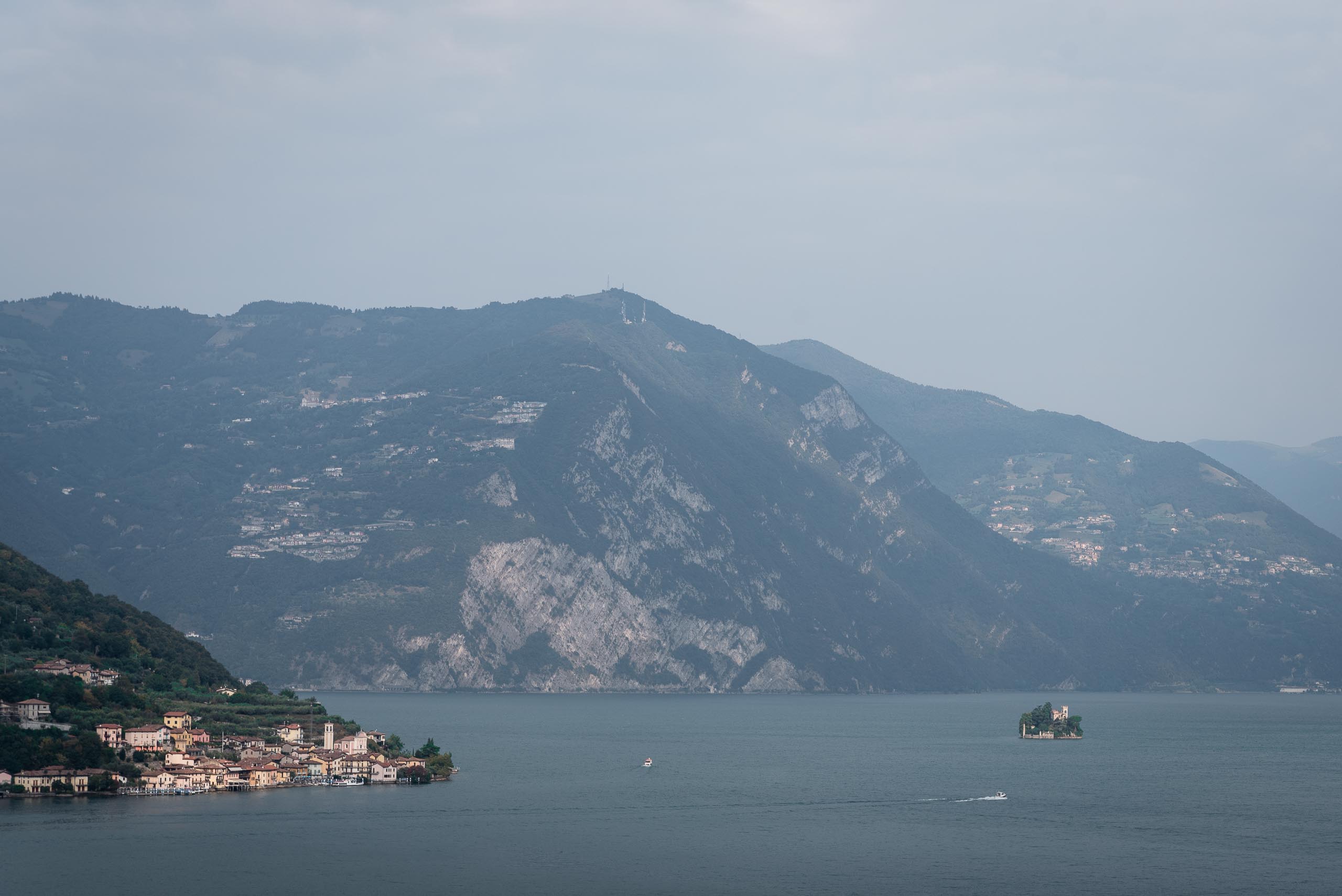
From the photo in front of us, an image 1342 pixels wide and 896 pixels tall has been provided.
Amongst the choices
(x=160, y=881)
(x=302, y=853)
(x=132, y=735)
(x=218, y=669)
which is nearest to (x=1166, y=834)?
(x=302, y=853)

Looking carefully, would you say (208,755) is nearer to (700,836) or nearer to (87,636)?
(87,636)

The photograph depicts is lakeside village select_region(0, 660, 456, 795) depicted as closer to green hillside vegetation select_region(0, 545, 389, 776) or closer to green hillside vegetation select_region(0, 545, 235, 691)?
green hillside vegetation select_region(0, 545, 389, 776)

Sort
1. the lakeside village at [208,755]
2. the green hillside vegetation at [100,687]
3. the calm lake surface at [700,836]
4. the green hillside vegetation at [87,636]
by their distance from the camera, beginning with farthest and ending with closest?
the green hillside vegetation at [87,636]
the green hillside vegetation at [100,687]
the lakeside village at [208,755]
the calm lake surface at [700,836]

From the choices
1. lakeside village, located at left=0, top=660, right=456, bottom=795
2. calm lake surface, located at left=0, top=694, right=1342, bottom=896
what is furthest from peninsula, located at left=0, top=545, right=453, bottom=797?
calm lake surface, located at left=0, top=694, right=1342, bottom=896

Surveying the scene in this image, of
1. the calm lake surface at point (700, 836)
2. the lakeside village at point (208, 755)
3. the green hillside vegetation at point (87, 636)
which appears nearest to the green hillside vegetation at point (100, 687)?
the green hillside vegetation at point (87, 636)

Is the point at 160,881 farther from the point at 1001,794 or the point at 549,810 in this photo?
the point at 1001,794

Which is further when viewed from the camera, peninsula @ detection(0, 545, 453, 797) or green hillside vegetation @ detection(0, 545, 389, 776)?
green hillside vegetation @ detection(0, 545, 389, 776)

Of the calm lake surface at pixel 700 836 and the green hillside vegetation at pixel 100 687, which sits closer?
the calm lake surface at pixel 700 836

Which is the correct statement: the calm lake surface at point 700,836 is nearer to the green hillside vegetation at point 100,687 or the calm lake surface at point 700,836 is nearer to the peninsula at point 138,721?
the peninsula at point 138,721
